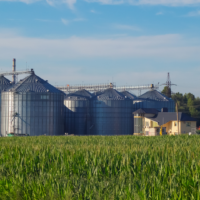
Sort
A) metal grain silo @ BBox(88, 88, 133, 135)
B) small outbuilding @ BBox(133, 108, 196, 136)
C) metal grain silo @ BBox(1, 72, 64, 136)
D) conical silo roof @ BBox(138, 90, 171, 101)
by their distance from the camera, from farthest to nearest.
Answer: conical silo roof @ BBox(138, 90, 171, 101)
metal grain silo @ BBox(88, 88, 133, 135)
metal grain silo @ BBox(1, 72, 64, 136)
small outbuilding @ BBox(133, 108, 196, 136)

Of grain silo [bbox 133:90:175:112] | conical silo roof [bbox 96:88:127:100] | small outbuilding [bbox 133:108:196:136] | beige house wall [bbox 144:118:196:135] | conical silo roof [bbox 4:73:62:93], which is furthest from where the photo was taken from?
grain silo [bbox 133:90:175:112]

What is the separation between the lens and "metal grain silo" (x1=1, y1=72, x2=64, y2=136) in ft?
230

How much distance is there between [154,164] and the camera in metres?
11.9

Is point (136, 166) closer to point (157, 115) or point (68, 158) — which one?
point (68, 158)

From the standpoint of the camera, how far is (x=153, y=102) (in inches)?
3474

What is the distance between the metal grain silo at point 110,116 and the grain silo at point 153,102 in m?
6.32

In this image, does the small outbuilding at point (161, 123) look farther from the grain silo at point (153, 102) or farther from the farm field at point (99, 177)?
the farm field at point (99, 177)

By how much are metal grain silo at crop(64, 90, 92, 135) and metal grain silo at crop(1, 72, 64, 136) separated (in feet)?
31.3

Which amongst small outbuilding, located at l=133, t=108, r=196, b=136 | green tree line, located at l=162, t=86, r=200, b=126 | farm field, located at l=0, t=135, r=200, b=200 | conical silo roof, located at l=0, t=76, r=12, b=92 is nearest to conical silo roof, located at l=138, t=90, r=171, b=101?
small outbuilding, located at l=133, t=108, r=196, b=136

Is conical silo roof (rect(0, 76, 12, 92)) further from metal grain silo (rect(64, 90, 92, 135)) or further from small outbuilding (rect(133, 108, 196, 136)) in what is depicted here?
small outbuilding (rect(133, 108, 196, 136))

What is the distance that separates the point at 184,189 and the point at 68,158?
18.5ft

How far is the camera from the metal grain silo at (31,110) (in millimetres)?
70000

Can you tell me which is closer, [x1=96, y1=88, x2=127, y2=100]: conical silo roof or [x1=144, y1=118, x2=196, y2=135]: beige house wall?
[x1=144, y1=118, x2=196, y2=135]: beige house wall

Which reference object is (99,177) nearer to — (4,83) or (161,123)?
(161,123)
